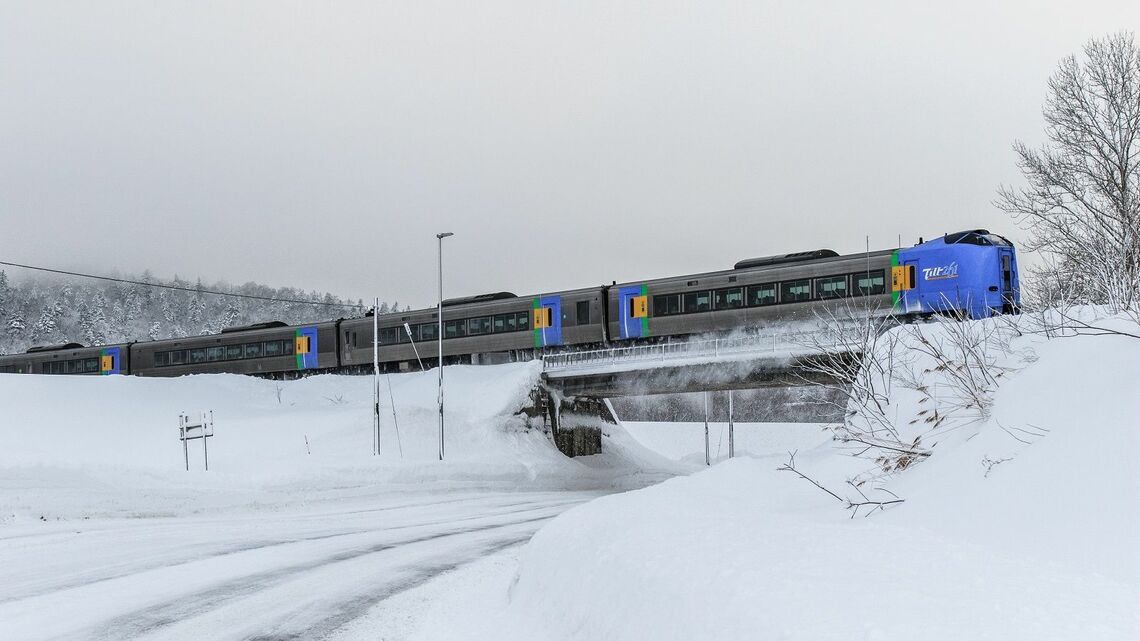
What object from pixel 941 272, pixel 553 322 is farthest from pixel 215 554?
pixel 553 322

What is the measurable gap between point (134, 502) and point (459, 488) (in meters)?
11.4

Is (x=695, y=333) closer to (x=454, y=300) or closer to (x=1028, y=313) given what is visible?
(x=454, y=300)

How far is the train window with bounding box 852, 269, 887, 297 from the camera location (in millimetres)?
31094

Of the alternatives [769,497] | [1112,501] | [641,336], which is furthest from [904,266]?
[1112,501]

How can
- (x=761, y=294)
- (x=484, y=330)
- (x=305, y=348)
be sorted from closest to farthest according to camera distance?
(x=761, y=294) → (x=484, y=330) → (x=305, y=348)

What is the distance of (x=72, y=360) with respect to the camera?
57.6 meters

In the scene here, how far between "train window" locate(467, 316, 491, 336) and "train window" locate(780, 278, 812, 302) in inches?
616

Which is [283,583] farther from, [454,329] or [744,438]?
[744,438]

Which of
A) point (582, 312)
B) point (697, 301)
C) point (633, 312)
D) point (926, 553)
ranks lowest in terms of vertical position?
point (926, 553)

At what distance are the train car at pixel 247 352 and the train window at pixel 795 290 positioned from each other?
26.2 meters

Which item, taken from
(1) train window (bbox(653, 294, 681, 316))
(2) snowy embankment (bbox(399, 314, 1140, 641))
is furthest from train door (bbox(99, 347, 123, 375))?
(2) snowy embankment (bbox(399, 314, 1140, 641))

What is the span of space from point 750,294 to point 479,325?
584 inches

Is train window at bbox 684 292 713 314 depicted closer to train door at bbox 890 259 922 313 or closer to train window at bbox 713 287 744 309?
train window at bbox 713 287 744 309

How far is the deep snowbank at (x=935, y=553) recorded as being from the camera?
4555 mm
